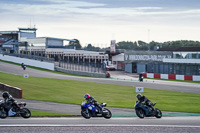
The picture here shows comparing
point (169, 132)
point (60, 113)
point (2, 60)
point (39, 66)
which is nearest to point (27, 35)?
point (2, 60)

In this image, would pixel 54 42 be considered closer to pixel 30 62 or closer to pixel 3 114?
pixel 30 62

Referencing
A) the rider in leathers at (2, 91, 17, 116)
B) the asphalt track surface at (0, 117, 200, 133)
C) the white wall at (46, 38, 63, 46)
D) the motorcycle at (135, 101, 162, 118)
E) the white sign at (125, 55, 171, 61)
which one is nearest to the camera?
the asphalt track surface at (0, 117, 200, 133)

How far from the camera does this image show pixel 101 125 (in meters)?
16.7

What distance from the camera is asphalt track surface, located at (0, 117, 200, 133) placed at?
1540 centimetres

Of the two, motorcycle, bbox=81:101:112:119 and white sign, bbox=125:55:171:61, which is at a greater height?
white sign, bbox=125:55:171:61

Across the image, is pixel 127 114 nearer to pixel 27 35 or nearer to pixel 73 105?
pixel 73 105

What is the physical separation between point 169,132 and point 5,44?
93035 millimetres

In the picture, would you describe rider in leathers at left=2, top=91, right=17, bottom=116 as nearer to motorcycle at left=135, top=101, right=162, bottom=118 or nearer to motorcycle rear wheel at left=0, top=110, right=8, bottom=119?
motorcycle rear wheel at left=0, top=110, right=8, bottom=119

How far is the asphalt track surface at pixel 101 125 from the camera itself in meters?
15.4

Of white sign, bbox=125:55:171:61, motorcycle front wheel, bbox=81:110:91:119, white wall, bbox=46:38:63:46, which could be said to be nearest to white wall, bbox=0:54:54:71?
white wall, bbox=46:38:63:46

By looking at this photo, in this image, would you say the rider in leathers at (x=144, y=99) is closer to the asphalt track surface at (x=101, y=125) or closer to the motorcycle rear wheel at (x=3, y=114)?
the asphalt track surface at (x=101, y=125)

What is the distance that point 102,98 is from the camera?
28922 millimetres

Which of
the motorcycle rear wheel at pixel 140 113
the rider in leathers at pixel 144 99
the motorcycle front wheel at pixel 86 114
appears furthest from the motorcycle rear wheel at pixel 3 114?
the rider in leathers at pixel 144 99

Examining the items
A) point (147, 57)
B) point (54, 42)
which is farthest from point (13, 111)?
point (54, 42)
